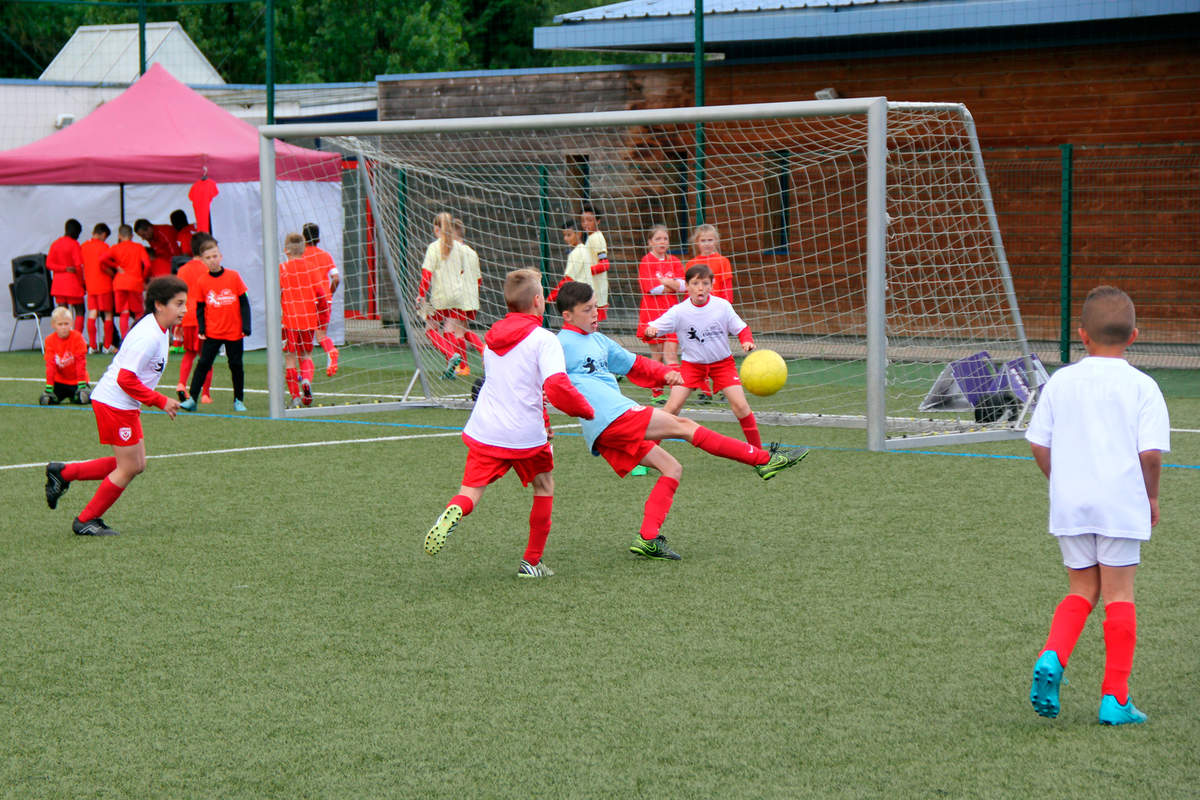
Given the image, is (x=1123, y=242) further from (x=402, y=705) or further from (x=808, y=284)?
(x=402, y=705)

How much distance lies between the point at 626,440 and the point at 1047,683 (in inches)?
114

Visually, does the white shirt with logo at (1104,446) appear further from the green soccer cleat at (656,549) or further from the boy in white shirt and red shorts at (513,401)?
the green soccer cleat at (656,549)

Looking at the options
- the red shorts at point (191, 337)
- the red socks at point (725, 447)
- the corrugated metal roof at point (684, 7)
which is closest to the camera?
the red socks at point (725, 447)

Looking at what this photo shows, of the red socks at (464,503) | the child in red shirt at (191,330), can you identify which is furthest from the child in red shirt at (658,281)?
the red socks at (464,503)

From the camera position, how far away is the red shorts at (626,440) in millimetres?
6777

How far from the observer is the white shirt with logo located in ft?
13.9

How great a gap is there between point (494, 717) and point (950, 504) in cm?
420

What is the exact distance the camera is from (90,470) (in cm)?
777

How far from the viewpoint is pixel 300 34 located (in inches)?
1602

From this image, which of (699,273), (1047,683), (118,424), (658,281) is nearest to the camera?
(1047,683)

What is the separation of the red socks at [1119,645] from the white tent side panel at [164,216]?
1492 centimetres

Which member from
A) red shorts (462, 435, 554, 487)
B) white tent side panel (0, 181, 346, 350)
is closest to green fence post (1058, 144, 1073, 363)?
red shorts (462, 435, 554, 487)

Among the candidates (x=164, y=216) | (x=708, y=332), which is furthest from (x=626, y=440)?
(x=164, y=216)

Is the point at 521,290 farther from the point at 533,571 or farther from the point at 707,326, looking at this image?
the point at 707,326
